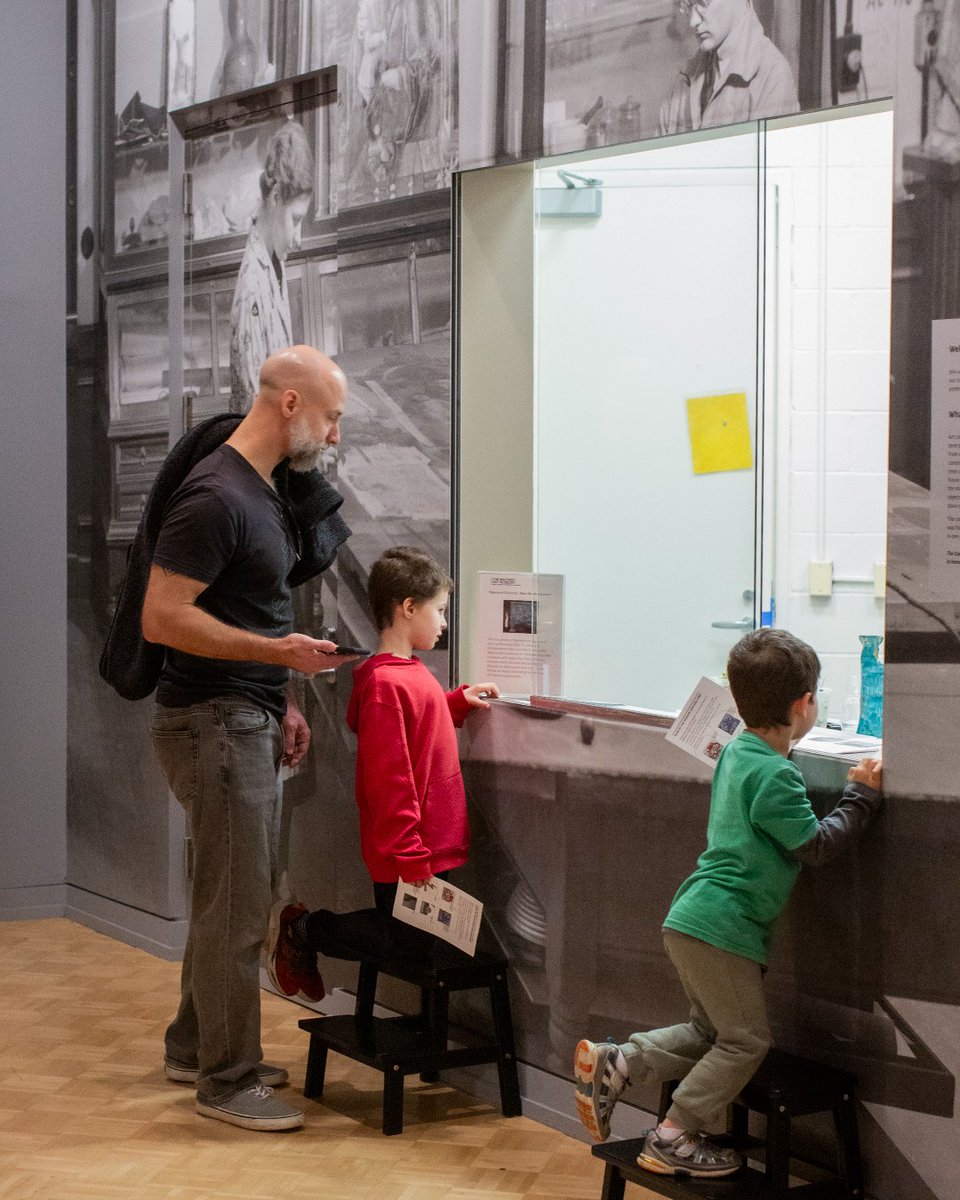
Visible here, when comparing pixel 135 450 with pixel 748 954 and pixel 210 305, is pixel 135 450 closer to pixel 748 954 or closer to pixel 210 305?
pixel 210 305

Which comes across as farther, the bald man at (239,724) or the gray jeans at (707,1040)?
the bald man at (239,724)

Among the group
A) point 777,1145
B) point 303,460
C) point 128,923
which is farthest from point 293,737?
point 128,923

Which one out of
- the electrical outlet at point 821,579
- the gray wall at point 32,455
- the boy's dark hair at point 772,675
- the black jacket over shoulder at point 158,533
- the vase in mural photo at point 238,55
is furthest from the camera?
the gray wall at point 32,455

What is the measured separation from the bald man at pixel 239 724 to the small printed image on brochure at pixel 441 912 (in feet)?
1.06

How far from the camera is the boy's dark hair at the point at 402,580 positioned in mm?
3730

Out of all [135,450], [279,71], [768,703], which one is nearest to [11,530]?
[135,450]

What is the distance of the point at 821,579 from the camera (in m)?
4.34

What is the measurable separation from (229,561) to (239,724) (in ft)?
1.27

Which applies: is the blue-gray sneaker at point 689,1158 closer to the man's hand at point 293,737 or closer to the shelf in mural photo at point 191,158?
the man's hand at point 293,737

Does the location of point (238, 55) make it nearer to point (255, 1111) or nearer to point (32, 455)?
point (32, 455)

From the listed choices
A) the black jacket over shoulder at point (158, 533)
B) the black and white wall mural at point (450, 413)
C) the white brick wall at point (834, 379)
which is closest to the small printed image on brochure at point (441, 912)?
the black and white wall mural at point (450, 413)

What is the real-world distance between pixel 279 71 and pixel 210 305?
0.77m

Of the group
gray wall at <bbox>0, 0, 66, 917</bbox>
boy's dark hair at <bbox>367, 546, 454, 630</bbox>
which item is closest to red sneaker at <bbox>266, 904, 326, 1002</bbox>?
boy's dark hair at <bbox>367, 546, 454, 630</bbox>

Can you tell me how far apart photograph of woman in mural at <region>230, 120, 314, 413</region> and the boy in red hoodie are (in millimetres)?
1086
